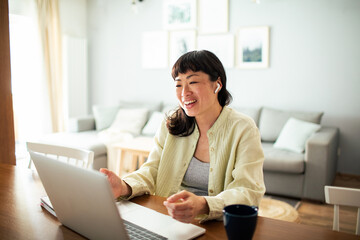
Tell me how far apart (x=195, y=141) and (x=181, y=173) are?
5.8 inches

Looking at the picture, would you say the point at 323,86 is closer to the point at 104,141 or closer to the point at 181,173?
the point at 104,141

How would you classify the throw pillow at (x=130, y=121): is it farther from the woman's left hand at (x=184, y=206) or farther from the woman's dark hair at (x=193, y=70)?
the woman's left hand at (x=184, y=206)

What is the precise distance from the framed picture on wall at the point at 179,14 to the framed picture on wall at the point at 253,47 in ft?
2.45

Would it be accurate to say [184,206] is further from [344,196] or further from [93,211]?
[344,196]

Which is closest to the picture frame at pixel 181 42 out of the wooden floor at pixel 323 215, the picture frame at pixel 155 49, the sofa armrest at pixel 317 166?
the picture frame at pixel 155 49

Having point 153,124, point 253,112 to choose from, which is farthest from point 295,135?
point 153,124

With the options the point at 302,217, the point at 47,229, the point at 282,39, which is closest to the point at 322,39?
the point at 282,39

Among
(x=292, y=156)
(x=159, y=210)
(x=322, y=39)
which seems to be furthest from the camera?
(x=322, y=39)

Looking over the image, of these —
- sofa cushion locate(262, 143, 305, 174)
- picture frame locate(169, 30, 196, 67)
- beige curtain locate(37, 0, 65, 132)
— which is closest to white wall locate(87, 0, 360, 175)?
picture frame locate(169, 30, 196, 67)

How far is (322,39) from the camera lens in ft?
13.0

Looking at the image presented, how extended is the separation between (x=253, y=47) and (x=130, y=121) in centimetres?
190

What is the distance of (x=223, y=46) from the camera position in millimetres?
4500

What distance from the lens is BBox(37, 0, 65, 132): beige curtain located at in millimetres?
4828

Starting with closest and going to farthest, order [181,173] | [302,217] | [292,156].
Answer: [181,173]
[302,217]
[292,156]
